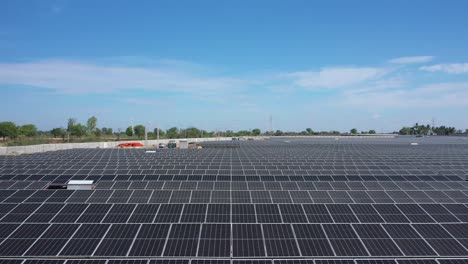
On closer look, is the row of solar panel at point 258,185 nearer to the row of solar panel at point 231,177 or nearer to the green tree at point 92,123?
the row of solar panel at point 231,177

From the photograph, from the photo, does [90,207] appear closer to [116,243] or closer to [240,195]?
[116,243]

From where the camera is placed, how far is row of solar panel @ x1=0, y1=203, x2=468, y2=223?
58.4ft

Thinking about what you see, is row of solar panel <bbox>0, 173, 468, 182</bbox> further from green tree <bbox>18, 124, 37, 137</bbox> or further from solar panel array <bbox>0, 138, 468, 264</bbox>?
green tree <bbox>18, 124, 37, 137</bbox>

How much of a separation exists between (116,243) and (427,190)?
19.0 meters

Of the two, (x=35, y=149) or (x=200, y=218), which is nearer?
(x=200, y=218)

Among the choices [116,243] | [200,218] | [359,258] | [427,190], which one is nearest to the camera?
[359,258]

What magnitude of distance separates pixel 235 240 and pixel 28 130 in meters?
119

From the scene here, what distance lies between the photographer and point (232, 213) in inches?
731

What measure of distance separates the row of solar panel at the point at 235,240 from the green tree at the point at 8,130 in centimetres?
9988

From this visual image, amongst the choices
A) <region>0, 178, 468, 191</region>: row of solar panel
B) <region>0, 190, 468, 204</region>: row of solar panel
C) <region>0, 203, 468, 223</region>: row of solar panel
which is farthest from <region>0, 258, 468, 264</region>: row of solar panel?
<region>0, 178, 468, 191</region>: row of solar panel

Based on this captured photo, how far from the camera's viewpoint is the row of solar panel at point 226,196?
2127 centimetres

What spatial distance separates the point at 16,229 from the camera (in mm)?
16734

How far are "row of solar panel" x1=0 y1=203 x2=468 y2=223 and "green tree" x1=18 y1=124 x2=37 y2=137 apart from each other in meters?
107

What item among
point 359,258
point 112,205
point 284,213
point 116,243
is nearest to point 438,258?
point 359,258
